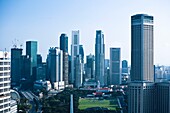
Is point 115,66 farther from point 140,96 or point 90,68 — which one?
point 140,96

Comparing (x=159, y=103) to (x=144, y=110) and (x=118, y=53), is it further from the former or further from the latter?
(x=118, y=53)

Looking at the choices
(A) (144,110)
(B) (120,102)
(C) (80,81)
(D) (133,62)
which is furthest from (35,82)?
(A) (144,110)

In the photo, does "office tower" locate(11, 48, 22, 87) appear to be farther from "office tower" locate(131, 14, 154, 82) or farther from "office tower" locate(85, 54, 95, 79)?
"office tower" locate(131, 14, 154, 82)

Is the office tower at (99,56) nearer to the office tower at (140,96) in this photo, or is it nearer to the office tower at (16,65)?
the office tower at (16,65)

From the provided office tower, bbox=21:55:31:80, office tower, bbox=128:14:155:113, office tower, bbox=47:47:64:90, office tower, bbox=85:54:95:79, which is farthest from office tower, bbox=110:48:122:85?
office tower, bbox=128:14:155:113

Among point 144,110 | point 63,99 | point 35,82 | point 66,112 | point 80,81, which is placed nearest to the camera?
point 144,110

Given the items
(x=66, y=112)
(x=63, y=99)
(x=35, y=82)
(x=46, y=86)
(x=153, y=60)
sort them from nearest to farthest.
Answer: (x=66, y=112)
(x=153, y=60)
(x=63, y=99)
(x=46, y=86)
(x=35, y=82)
